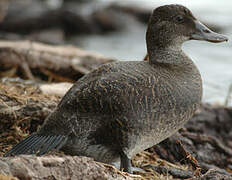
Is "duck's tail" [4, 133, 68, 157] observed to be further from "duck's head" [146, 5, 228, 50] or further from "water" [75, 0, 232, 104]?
"water" [75, 0, 232, 104]

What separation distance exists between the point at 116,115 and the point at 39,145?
1.97ft

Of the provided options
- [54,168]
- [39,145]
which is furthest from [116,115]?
[54,168]

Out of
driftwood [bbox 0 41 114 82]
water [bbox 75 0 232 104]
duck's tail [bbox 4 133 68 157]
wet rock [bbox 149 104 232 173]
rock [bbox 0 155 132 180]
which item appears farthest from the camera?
water [bbox 75 0 232 104]

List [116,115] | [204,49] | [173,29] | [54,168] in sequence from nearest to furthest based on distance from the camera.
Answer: [54,168]
[116,115]
[173,29]
[204,49]

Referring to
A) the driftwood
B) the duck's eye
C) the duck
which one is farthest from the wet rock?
the driftwood

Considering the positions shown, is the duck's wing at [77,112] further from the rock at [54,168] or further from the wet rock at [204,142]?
the wet rock at [204,142]

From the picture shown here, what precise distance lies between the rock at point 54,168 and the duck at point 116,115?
1.44 feet

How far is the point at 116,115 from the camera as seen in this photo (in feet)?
11.4

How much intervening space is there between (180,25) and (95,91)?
1.03 m

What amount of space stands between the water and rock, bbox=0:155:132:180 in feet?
14.3

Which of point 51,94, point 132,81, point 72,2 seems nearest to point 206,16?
point 72,2

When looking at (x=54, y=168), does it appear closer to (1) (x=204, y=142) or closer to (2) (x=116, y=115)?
(2) (x=116, y=115)

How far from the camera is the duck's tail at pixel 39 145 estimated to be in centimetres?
344

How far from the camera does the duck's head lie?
13.2 ft
